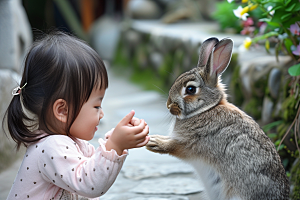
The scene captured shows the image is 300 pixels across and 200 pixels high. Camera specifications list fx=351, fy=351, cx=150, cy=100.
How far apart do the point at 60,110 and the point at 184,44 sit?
4122 mm

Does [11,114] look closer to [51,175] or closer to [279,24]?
[51,175]

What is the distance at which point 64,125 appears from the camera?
64.2 inches

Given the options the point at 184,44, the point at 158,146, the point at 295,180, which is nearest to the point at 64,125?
the point at 158,146

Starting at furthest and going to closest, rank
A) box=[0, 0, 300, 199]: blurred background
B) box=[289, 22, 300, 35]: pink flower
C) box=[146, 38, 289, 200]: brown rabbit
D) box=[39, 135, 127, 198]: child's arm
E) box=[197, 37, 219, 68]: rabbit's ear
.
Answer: box=[0, 0, 300, 199]: blurred background
box=[289, 22, 300, 35]: pink flower
box=[197, 37, 219, 68]: rabbit's ear
box=[146, 38, 289, 200]: brown rabbit
box=[39, 135, 127, 198]: child's arm

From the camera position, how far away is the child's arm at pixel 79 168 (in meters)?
1.48

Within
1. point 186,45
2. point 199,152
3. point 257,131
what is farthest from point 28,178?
point 186,45

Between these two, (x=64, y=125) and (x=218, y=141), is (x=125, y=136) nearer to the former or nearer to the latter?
(x=64, y=125)

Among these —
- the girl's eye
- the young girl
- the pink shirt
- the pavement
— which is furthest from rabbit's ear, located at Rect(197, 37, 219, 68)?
the pink shirt

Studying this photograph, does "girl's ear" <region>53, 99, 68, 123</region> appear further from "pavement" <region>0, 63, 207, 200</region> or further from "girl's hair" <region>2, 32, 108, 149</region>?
"pavement" <region>0, 63, 207, 200</region>

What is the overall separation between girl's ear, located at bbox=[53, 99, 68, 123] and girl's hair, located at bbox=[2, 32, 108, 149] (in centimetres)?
2

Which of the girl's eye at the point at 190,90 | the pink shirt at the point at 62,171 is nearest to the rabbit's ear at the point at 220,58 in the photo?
the girl's eye at the point at 190,90

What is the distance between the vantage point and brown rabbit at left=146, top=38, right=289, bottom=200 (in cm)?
185

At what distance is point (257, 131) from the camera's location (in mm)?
1947

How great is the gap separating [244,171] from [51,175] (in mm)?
976
